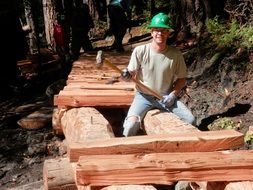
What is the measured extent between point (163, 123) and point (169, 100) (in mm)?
719

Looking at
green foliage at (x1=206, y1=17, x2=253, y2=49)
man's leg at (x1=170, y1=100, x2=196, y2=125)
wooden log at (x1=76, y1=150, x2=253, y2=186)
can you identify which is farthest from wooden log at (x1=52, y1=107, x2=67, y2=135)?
green foliage at (x1=206, y1=17, x2=253, y2=49)

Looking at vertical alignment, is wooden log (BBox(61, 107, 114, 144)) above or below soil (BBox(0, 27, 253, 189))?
above

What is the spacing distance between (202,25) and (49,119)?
18.8ft

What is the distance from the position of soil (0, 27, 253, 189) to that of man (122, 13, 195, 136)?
163 cm

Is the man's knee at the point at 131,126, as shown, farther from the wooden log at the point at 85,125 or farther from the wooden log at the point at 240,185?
the wooden log at the point at 240,185

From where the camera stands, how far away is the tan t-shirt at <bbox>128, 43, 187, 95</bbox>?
6527 mm

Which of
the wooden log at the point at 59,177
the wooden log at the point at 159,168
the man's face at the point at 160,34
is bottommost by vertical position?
the wooden log at the point at 59,177

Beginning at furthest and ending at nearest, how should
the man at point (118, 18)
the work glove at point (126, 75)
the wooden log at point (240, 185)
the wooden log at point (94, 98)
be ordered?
the man at point (118, 18)
the wooden log at point (94, 98)
the work glove at point (126, 75)
the wooden log at point (240, 185)

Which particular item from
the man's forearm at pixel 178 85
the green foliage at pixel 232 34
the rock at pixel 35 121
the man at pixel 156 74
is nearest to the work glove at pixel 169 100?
the man at pixel 156 74

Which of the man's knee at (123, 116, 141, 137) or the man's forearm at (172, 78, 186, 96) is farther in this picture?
the man's forearm at (172, 78, 186, 96)

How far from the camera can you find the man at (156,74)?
6473 millimetres

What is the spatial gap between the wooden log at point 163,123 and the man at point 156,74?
0.49 ft

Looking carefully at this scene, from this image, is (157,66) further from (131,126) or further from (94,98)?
(94,98)

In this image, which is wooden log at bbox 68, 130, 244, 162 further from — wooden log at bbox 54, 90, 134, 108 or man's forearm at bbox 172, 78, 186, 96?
wooden log at bbox 54, 90, 134, 108
